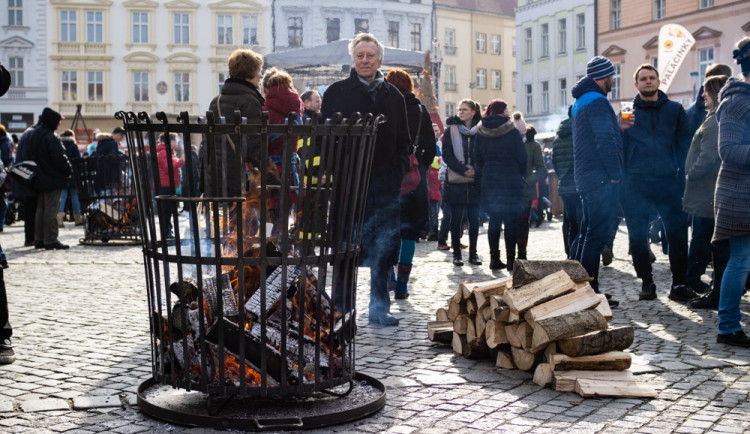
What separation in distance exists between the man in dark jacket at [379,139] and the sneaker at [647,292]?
8.05 feet

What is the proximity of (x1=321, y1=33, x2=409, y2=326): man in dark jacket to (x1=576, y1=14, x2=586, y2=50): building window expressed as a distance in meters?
46.2

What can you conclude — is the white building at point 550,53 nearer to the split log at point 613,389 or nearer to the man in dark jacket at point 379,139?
the man in dark jacket at point 379,139

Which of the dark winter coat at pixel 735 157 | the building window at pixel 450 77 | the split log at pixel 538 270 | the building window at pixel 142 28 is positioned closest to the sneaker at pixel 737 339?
the dark winter coat at pixel 735 157

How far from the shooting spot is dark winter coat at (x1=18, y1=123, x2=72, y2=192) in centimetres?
1432

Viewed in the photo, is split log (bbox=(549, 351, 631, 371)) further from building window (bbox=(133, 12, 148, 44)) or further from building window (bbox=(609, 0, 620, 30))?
building window (bbox=(133, 12, 148, 44))

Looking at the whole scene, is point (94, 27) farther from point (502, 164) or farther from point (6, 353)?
point (6, 353)

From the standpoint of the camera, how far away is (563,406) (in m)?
4.88

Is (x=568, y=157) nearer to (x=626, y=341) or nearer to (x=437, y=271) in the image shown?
(x=437, y=271)

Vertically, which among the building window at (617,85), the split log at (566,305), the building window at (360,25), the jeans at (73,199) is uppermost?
the building window at (360,25)

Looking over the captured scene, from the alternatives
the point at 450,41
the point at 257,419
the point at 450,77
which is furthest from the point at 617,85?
the point at 257,419

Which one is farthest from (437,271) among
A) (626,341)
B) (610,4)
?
(610,4)

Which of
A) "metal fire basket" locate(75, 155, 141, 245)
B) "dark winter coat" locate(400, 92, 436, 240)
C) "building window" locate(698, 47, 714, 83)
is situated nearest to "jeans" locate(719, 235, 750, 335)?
"dark winter coat" locate(400, 92, 436, 240)

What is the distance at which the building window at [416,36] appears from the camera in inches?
2532

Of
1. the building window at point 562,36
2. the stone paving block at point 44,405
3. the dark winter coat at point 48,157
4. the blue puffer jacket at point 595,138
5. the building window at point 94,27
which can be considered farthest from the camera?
the building window at point 94,27
